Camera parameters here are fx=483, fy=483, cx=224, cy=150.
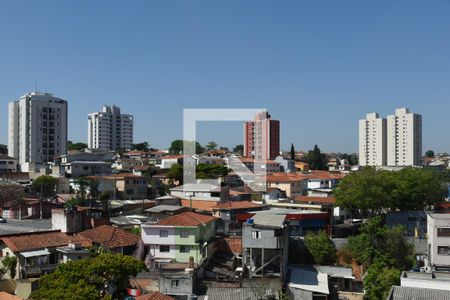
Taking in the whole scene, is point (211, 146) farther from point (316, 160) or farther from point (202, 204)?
point (202, 204)

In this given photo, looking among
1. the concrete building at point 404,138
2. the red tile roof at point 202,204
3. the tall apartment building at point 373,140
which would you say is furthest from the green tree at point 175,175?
the tall apartment building at point 373,140

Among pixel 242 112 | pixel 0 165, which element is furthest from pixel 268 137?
pixel 242 112

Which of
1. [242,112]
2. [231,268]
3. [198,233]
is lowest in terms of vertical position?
[231,268]

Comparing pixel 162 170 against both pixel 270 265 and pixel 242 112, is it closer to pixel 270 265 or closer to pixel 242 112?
pixel 242 112

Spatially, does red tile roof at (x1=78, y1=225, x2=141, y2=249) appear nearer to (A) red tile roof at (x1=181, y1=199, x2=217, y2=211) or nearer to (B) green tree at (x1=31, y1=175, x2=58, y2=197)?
(A) red tile roof at (x1=181, y1=199, x2=217, y2=211)

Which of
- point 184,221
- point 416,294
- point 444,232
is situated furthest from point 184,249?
point 444,232

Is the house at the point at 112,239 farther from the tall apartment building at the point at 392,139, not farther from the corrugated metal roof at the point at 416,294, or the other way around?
the tall apartment building at the point at 392,139
